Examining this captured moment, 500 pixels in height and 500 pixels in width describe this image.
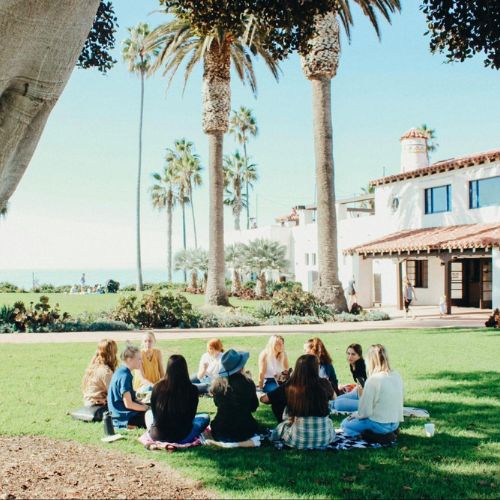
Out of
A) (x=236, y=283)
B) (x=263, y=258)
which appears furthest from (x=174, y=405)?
(x=236, y=283)

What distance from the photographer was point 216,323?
22.0 m

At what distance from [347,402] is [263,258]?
3272 centimetres

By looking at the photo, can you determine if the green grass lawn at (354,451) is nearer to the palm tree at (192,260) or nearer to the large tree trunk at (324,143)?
the large tree trunk at (324,143)

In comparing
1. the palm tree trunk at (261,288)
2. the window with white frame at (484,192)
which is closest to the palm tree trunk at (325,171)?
the window with white frame at (484,192)

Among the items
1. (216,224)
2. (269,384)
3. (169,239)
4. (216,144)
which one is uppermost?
(216,144)

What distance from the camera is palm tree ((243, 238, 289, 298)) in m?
40.9

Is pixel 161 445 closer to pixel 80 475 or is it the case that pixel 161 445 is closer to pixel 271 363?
pixel 80 475

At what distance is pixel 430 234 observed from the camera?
92.8 feet

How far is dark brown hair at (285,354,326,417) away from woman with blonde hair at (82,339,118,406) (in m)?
2.71

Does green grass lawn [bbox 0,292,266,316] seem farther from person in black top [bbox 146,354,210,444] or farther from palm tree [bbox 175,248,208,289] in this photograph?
person in black top [bbox 146,354,210,444]

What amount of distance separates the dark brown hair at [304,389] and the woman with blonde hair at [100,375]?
2707mm

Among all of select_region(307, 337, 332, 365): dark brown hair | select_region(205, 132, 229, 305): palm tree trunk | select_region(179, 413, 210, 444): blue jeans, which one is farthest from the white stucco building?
select_region(179, 413, 210, 444): blue jeans

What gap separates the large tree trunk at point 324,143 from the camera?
2384 cm

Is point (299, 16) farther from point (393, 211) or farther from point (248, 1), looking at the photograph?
point (393, 211)
